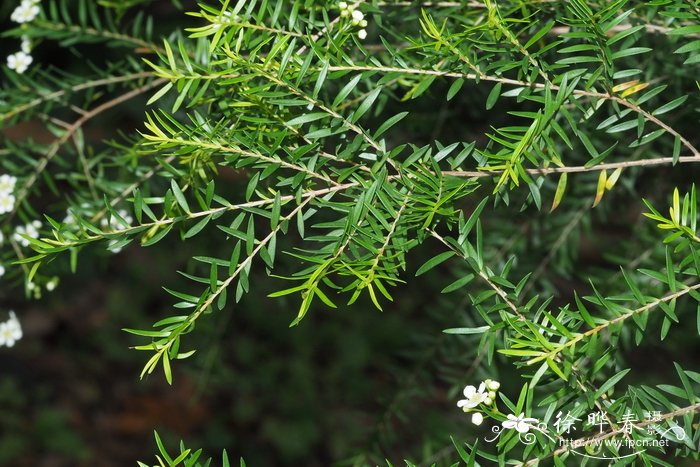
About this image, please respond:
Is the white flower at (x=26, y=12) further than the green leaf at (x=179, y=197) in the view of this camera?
Yes

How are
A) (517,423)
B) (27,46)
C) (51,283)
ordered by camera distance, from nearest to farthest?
1. (517,423)
2. (51,283)
3. (27,46)

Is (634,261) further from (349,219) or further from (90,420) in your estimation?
(90,420)

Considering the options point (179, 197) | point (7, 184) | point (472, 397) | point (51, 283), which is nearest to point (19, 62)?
point (7, 184)

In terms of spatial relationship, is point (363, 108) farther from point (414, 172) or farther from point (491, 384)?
point (491, 384)

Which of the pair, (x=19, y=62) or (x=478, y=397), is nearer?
(x=478, y=397)

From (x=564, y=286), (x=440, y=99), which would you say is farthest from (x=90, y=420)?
(x=440, y=99)

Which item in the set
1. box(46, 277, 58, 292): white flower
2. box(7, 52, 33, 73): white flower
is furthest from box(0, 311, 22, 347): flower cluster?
box(7, 52, 33, 73): white flower

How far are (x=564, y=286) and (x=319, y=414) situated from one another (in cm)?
94

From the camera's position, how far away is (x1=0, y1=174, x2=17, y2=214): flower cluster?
87cm

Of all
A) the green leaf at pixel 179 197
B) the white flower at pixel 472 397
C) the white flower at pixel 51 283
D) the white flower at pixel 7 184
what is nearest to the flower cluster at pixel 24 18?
the white flower at pixel 7 184

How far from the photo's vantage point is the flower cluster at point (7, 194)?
87 centimetres

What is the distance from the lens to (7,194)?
35.4 inches

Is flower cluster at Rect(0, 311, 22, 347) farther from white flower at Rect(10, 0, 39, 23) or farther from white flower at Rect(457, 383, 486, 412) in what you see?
white flower at Rect(457, 383, 486, 412)

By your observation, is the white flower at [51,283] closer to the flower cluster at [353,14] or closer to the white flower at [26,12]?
the white flower at [26,12]
